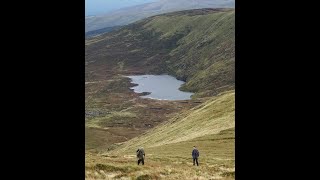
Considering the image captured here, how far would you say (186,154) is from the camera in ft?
212

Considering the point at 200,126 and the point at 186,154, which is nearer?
the point at 186,154

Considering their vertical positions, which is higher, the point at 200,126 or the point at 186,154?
the point at 186,154

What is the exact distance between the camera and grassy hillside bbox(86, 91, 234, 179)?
34656 millimetres

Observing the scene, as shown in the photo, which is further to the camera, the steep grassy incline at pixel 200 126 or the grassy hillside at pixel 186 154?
the steep grassy incline at pixel 200 126

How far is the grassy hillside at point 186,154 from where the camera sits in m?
34.7

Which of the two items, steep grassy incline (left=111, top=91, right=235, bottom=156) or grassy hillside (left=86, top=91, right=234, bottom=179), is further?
steep grassy incline (left=111, top=91, right=235, bottom=156)
